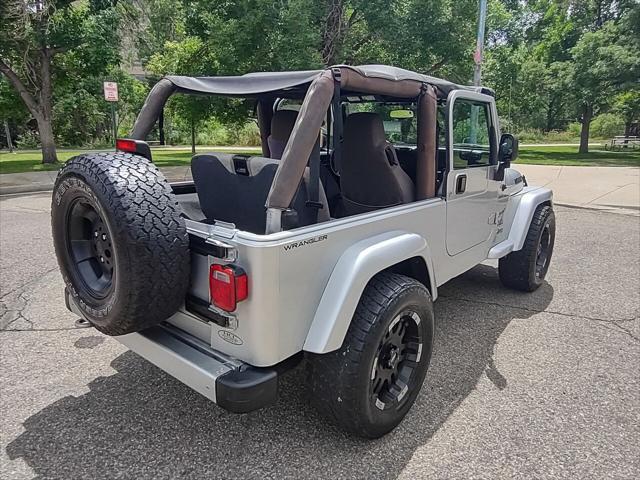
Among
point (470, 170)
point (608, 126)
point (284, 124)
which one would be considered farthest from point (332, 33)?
point (608, 126)

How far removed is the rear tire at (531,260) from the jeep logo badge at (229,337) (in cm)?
336

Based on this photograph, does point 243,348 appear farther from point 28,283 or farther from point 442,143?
point 28,283

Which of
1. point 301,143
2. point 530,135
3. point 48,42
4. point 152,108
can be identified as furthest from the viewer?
point 530,135

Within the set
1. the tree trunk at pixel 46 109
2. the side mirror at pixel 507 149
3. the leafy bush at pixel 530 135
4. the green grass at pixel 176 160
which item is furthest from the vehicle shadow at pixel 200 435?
the leafy bush at pixel 530 135

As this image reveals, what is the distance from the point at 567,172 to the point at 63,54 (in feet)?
55.6

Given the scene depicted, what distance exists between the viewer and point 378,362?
260 centimetres

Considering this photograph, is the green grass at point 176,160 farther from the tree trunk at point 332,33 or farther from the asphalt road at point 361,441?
the asphalt road at point 361,441

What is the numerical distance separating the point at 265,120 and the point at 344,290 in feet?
7.92

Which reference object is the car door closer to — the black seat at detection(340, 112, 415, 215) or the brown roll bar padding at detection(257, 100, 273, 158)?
the black seat at detection(340, 112, 415, 215)

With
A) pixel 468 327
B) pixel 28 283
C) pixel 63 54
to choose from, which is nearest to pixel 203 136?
pixel 63 54

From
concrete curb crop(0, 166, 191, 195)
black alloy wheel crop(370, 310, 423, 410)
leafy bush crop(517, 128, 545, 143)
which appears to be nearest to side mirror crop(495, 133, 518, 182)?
black alloy wheel crop(370, 310, 423, 410)

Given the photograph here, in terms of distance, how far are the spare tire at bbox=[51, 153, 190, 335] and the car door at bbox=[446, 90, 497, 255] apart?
6.51 feet

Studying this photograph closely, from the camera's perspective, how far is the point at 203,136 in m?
28.8

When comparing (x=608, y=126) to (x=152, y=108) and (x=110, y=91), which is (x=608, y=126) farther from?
(x=152, y=108)
